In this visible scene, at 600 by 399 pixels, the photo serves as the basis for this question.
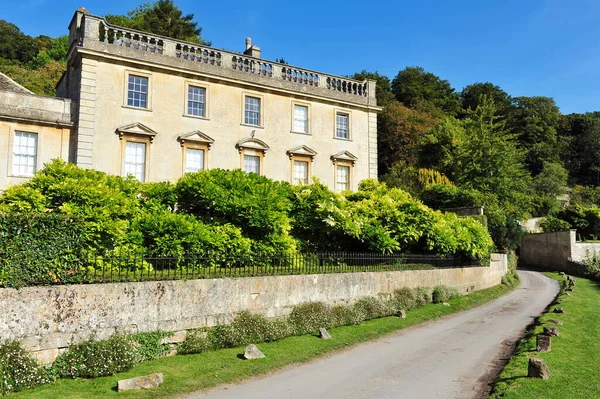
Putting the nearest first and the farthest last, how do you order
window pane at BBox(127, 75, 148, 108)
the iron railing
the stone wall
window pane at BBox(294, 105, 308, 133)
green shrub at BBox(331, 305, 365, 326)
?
the iron railing → green shrub at BBox(331, 305, 365, 326) → window pane at BBox(127, 75, 148, 108) → window pane at BBox(294, 105, 308, 133) → the stone wall

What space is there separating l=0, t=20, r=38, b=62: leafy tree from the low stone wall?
2113 inches

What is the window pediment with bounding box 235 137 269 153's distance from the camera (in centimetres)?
2452

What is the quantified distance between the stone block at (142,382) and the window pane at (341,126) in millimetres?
20987

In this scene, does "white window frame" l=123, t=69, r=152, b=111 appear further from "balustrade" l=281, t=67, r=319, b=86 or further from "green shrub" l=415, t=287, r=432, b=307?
"green shrub" l=415, t=287, r=432, b=307

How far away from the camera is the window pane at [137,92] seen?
72.0ft

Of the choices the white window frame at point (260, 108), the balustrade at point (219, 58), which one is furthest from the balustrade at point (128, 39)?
the white window frame at point (260, 108)

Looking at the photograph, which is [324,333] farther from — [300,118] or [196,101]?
[300,118]

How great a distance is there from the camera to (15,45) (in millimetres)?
54000

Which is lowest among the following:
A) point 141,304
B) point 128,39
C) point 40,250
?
point 141,304

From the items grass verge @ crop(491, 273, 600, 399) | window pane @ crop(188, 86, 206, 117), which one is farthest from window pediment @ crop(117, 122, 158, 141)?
grass verge @ crop(491, 273, 600, 399)

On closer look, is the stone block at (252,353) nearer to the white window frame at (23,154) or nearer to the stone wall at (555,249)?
the white window frame at (23,154)

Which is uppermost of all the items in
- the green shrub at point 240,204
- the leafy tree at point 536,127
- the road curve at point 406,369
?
the leafy tree at point 536,127

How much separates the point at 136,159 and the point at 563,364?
18.7 metres

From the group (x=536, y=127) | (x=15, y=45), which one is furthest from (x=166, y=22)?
(x=536, y=127)
